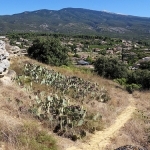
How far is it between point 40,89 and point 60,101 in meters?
2.76

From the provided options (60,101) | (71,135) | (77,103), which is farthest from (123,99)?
(71,135)

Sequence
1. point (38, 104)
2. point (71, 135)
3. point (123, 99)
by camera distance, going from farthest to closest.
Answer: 1. point (123, 99)
2. point (38, 104)
3. point (71, 135)

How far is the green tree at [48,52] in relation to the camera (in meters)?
26.2

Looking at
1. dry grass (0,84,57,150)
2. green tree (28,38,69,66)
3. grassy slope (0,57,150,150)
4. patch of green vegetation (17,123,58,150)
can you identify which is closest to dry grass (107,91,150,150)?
grassy slope (0,57,150,150)

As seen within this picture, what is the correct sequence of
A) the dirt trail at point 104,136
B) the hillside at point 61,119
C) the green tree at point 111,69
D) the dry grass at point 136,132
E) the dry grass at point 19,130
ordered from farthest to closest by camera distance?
the green tree at point 111,69 → the dry grass at point 136,132 → the dirt trail at point 104,136 → the hillside at point 61,119 → the dry grass at point 19,130

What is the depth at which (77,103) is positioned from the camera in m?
13.9

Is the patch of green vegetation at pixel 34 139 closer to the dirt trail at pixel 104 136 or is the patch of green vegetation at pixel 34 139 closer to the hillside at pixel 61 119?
the hillside at pixel 61 119

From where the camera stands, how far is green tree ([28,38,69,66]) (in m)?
26.2

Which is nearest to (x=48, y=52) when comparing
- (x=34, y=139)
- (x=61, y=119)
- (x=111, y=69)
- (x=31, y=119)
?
(x=111, y=69)

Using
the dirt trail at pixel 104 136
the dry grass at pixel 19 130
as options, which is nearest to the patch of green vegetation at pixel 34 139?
the dry grass at pixel 19 130

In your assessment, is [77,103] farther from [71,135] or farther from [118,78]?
[118,78]

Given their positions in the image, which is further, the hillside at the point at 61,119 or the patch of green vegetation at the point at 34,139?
the hillside at the point at 61,119

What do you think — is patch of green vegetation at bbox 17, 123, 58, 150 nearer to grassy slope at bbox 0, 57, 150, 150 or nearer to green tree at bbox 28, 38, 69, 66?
grassy slope at bbox 0, 57, 150, 150

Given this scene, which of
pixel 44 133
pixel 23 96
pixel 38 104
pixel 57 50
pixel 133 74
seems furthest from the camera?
pixel 133 74
